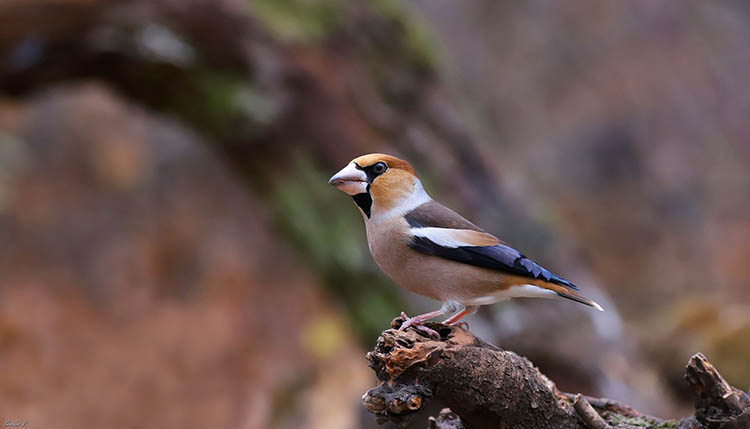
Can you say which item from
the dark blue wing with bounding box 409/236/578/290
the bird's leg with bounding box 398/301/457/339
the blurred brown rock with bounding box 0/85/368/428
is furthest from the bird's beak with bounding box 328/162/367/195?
the blurred brown rock with bounding box 0/85/368/428

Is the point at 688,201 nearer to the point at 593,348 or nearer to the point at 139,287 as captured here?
the point at 593,348

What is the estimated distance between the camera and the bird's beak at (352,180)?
7.89ft

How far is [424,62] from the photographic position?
6594 mm

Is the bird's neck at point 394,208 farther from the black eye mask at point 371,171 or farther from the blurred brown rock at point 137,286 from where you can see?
the blurred brown rock at point 137,286

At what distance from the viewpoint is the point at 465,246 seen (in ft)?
7.80

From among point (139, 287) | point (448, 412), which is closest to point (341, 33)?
point (139, 287)

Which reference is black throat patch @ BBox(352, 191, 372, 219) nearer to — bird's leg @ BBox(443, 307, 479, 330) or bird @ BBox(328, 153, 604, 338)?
bird @ BBox(328, 153, 604, 338)

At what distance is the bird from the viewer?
7.71ft

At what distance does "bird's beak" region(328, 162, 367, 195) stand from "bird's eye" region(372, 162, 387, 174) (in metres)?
0.05

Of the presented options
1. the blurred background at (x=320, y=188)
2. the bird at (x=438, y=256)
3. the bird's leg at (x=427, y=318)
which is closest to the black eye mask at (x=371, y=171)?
the bird at (x=438, y=256)

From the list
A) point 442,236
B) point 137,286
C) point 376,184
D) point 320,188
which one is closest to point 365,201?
point 376,184

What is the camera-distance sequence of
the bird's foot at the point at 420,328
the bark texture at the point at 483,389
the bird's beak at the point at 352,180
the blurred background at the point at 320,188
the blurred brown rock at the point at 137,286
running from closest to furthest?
the bark texture at the point at 483,389 < the bird's foot at the point at 420,328 < the bird's beak at the point at 352,180 < the blurred background at the point at 320,188 < the blurred brown rock at the point at 137,286

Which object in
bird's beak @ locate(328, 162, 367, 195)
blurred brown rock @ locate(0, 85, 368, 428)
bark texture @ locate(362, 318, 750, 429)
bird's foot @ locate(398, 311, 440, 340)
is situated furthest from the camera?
blurred brown rock @ locate(0, 85, 368, 428)

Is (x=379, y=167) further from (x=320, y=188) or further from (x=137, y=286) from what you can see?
(x=137, y=286)
